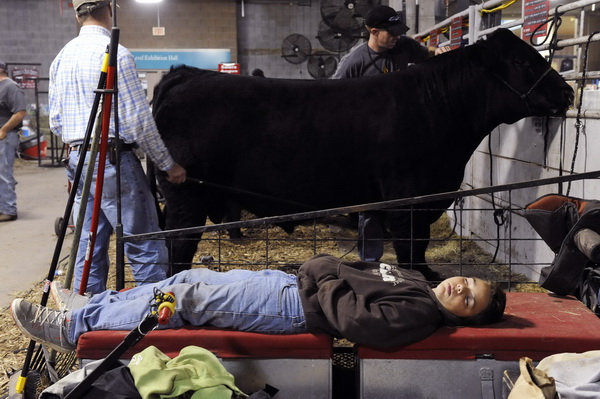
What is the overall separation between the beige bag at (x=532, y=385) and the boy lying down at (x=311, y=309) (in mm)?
451

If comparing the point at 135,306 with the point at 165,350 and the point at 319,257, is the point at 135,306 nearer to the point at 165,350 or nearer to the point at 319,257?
the point at 165,350

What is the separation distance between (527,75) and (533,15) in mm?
630

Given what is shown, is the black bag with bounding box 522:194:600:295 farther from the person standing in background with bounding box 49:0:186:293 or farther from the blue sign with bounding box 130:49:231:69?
the blue sign with bounding box 130:49:231:69

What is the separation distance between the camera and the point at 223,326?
9.97ft

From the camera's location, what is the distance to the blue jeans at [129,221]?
13.1ft

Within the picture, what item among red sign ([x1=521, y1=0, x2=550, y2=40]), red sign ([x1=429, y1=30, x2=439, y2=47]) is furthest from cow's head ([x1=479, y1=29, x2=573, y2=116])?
red sign ([x1=429, y1=30, x2=439, y2=47])

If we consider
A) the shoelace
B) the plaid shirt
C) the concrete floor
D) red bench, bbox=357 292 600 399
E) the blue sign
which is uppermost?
the blue sign

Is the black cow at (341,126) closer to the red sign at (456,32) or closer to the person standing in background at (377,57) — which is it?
the person standing in background at (377,57)

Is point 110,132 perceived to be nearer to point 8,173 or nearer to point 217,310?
point 217,310

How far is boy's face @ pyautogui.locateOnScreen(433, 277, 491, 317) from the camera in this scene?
2951 mm

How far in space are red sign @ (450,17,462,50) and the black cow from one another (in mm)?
2281

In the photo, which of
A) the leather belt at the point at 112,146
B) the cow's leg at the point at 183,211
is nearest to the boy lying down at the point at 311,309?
the leather belt at the point at 112,146

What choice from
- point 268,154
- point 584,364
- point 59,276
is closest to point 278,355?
point 584,364

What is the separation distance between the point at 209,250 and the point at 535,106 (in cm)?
371
